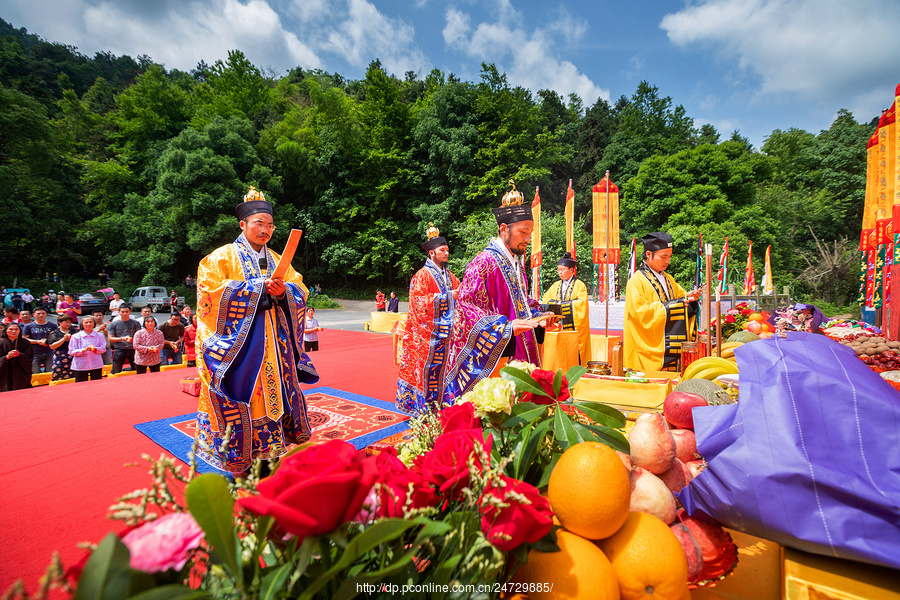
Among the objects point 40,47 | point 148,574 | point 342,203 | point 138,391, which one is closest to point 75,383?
point 138,391

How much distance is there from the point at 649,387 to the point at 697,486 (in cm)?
101

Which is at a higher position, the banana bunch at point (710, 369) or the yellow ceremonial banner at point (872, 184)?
the yellow ceremonial banner at point (872, 184)

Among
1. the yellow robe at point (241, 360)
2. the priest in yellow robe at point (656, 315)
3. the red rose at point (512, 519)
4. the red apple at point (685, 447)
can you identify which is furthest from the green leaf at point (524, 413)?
the priest in yellow robe at point (656, 315)

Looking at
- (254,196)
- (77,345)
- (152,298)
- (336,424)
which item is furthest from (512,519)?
(152,298)

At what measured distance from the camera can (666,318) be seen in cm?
456

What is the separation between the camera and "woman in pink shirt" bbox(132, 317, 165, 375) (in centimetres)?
788

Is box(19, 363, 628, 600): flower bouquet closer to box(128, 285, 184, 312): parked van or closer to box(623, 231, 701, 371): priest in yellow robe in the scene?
box(623, 231, 701, 371): priest in yellow robe

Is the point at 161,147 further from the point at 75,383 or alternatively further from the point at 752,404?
the point at 752,404

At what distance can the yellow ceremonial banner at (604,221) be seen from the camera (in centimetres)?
680

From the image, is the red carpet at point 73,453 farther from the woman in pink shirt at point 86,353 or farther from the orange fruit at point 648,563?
the orange fruit at point 648,563

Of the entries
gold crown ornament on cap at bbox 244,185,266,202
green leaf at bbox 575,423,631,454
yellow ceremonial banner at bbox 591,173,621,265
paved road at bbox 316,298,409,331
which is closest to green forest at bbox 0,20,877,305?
paved road at bbox 316,298,409,331

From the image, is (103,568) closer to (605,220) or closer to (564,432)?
(564,432)

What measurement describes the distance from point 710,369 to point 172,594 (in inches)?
88.5

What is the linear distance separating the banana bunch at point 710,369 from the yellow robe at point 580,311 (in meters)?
4.43
